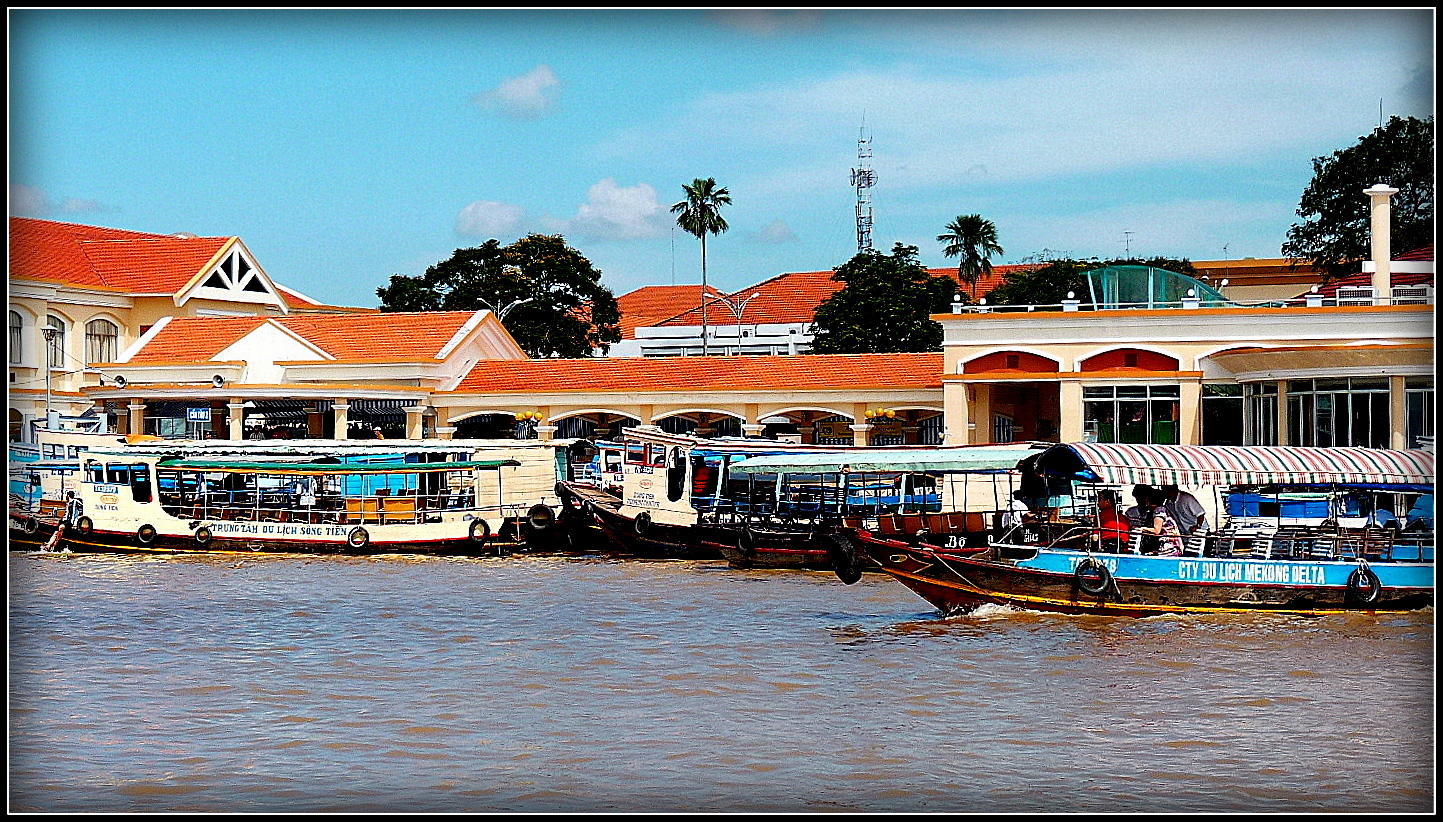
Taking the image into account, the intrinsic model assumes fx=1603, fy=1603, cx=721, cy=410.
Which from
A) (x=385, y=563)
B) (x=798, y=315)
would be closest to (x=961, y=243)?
(x=798, y=315)

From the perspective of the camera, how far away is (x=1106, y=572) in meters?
16.9

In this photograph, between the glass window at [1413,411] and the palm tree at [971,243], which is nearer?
the glass window at [1413,411]

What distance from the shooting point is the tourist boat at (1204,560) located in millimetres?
16688

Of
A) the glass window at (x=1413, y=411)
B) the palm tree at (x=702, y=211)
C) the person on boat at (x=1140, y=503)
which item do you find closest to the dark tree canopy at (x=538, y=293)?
the palm tree at (x=702, y=211)

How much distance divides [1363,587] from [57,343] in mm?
35292

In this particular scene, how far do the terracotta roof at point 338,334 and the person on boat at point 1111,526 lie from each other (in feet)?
80.9

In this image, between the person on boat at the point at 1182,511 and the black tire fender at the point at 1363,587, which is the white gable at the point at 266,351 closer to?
the person on boat at the point at 1182,511

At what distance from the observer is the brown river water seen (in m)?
9.46

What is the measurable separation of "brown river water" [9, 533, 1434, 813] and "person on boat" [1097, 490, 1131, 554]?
92cm

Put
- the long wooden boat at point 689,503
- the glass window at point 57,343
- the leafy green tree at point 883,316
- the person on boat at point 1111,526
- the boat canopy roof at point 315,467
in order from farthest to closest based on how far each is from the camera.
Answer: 1. the leafy green tree at point 883,316
2. the glass window at point 57,343
3. the boat canopy roof at point 315,467
4. the long wooden boat at point 689,503
5. the person on boat at point 1111,526

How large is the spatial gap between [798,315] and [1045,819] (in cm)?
5908

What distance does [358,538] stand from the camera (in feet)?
90.8

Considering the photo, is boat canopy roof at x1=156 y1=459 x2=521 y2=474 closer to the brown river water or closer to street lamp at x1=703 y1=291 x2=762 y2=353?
the brown river water

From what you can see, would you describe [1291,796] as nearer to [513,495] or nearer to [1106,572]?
[1106,572]
